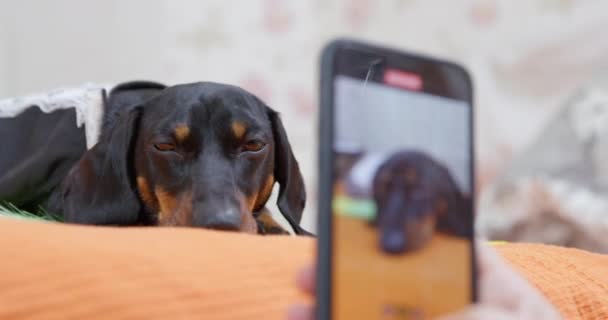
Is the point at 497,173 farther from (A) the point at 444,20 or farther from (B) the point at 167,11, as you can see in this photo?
(B) the point at 167,11

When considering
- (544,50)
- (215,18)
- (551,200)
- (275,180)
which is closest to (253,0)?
(215,18)

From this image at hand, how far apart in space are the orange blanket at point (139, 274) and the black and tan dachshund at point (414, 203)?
131 mm

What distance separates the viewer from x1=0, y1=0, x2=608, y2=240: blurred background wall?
105 inches

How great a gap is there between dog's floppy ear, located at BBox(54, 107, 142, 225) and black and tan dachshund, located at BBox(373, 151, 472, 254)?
83 cm

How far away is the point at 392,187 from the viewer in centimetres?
54

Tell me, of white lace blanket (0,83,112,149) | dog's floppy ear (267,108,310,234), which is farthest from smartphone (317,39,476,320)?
white lace blanket (0,83,112,149)

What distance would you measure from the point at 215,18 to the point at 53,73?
58 centimetres

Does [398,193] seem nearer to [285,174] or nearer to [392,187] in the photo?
[392,187]

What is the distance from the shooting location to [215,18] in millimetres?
2885

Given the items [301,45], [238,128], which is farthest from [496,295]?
[301,45]

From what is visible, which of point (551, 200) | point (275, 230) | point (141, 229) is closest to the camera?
point (141, 229)

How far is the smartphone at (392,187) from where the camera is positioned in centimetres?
51

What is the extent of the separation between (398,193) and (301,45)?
2400mm

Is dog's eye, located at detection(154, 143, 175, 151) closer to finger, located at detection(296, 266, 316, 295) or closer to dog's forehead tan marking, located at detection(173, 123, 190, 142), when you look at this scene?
dog's forehead tan marking, located at detection(173, 123, 190, 142)
